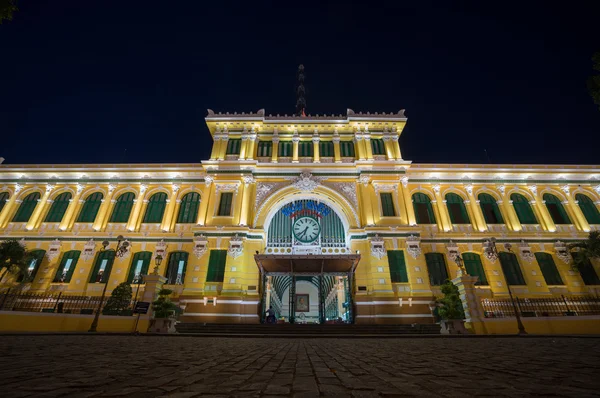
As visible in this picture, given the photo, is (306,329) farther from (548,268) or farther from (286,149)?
(548,268)

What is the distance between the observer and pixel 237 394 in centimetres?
205

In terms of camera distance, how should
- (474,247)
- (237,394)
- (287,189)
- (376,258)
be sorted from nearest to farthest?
(237,394) → (376,258) → (474,247) → (287,189)

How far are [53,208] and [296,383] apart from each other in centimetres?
2907

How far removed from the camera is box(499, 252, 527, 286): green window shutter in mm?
20203

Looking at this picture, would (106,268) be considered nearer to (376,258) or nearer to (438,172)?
(376,258)

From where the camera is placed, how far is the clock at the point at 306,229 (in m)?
21.5

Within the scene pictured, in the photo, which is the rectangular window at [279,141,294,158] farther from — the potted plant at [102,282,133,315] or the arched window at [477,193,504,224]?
the arched window at [477,193,504,224]

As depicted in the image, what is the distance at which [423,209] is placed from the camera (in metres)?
23.1

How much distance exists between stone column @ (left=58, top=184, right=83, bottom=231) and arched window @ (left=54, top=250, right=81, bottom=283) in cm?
235

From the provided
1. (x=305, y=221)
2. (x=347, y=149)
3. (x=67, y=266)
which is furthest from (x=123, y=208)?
(x=347, y=149)

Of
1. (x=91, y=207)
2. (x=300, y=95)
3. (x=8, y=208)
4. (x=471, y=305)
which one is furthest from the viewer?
(x=300, y=95)

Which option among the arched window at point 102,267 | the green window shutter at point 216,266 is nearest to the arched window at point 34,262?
the arched window at point 102,267

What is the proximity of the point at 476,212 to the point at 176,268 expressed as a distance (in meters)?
23.9

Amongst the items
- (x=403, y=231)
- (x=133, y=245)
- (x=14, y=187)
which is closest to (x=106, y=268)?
(x=133, y=245)
